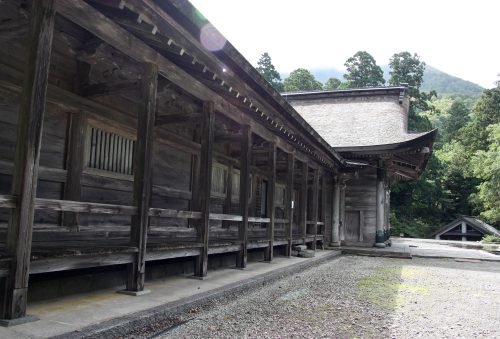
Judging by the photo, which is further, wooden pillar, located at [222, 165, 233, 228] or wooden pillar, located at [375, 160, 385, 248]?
wooden pillar, located at [375, 160, 385, 248]

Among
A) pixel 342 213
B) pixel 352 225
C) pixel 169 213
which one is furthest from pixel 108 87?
pixel 352 225

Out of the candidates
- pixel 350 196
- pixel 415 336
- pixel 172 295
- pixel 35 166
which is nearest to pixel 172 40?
pixel 35 166

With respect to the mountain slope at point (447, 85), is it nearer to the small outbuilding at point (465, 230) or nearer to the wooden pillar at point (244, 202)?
the small outbuilding at point (465, 230)

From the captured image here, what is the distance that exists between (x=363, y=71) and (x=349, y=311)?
41.3 meters

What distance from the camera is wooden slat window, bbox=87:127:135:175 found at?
624 cm

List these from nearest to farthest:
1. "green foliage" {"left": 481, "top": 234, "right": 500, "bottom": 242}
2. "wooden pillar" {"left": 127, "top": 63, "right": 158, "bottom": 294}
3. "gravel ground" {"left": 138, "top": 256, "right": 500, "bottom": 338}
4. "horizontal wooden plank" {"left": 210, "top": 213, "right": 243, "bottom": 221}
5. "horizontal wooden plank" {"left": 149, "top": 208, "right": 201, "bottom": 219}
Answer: "gravel ground" {"left": 138, "top": 256, "right": 500, "bottom": 338}
"wooden pillar" {"left": 127, "top": 63, "right": 158, "bottom": 294}
"horizontal wooden plank" {"left": 149, "top": 208, "right": 201, "bottom": 219}
"horizontal wooden plank" {"left": 210, "top": 213, "right": 243, "bottom": 221}
"green foliage" {"left": 481, "top": 234, "right": 500, "bottom": 242}

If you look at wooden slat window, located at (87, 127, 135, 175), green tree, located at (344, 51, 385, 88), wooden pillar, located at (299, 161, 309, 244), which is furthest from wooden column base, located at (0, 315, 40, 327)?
green tree, located at (344, 51, 385, 88)

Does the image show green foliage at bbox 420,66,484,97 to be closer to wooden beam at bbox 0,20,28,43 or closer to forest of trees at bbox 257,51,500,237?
forest of trees at bbox 257,51,500,237

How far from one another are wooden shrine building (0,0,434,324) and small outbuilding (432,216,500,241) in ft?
97.6

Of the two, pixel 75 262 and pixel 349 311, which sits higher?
pixel 75 262

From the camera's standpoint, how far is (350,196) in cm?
1695

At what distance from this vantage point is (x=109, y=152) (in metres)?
6.59

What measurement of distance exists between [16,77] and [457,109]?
63420mm

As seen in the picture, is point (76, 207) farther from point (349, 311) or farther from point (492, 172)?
point (492, 172)
